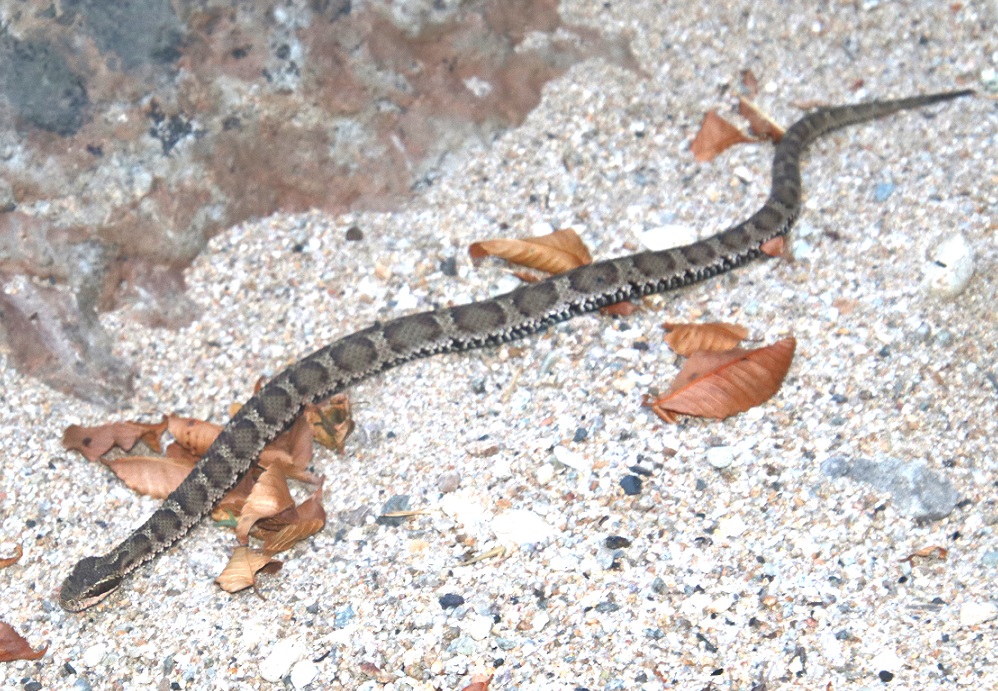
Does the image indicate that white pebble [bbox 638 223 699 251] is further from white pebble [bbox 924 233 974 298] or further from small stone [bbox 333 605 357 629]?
small stone [bbox 333 605 357 629]

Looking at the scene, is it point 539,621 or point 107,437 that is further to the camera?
point 107,437

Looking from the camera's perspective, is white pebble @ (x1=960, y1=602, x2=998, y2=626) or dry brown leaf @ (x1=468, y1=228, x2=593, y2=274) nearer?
white pebble @ (x1=960, y1=602, x2=998, y2=626)

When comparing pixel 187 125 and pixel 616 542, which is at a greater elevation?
pixel 187 125

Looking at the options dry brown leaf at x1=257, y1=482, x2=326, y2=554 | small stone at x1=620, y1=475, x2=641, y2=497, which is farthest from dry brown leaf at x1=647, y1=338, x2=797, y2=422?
dry brown leaf at x1=257, y1=482, x2=326, y2=554

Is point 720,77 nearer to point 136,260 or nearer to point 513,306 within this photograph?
point 513,306

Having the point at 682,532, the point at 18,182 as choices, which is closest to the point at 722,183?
the point at 682,532

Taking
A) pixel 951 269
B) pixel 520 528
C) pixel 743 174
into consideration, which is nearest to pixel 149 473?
pixel 520 528

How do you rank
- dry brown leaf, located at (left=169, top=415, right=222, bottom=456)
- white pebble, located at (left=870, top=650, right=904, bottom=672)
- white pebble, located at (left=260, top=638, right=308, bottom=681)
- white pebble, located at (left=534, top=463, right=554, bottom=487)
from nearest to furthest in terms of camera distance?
white pebble, located at (left=870, top=650, right=904, bottom=672) < white pebble, located at (left=260, top=638, right=308, bottom=681) < white pebble, located at (left=534, top=463, right=554, bottom=487) < dry brown leaf, located at (left=169, top=415, right=222, bottom=456)

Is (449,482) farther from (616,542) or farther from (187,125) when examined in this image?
(187,125)

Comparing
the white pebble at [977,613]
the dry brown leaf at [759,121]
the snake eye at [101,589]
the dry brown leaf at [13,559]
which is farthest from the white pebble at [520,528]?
the dry brown leaf at [759,121]
